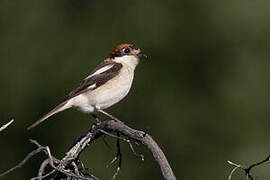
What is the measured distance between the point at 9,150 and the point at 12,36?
2087 mm

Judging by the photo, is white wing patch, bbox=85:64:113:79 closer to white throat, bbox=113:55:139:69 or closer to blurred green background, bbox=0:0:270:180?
white throat, bbox=113:55:139:69

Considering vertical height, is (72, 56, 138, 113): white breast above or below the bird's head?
below

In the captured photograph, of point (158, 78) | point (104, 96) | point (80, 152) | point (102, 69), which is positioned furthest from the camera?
point (158, 78)

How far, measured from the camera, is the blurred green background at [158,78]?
9.45 meters

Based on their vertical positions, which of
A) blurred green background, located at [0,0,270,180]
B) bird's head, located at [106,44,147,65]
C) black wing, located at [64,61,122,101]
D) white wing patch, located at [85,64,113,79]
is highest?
bird's head, located at [106,44,147,65]

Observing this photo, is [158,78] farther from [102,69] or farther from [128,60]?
[102,69]

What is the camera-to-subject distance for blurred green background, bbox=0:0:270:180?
9453mm

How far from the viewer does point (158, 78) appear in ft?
32.7

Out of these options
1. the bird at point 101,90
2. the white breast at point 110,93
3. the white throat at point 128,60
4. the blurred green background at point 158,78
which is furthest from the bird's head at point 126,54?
the blurred green background at point 158,78

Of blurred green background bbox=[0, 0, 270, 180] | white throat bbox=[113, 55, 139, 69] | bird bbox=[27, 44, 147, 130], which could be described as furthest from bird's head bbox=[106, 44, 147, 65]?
blurred green background bbox=[0, 0, 270, 180]

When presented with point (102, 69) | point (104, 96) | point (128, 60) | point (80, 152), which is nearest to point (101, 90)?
point (104, 96)

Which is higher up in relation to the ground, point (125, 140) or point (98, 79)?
point (125, 140)

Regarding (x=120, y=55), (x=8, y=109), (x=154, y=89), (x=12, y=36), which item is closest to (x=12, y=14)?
(x=12, y=36)

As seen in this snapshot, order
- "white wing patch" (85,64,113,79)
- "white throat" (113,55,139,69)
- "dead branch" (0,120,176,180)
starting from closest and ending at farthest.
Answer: "dead branch" (0,120,176,180), "white wing patch" (85,64,113,79), "white throat" (113,55,139,69)
